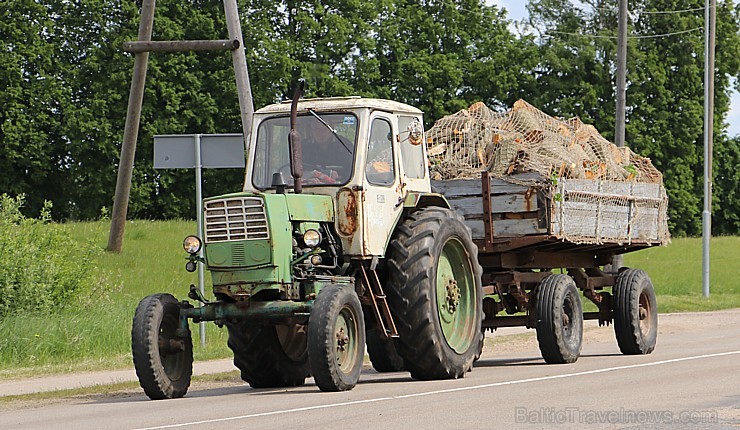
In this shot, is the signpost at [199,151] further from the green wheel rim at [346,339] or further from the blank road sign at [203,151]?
the green wheel rim at [346,339]

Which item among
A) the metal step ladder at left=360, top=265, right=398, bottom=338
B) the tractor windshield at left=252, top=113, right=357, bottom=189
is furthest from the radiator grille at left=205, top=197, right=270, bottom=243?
the metal step ladder at left=360, top=265, right=398, bottom=338

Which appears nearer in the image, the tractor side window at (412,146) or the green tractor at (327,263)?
the green tractor at (327,263)

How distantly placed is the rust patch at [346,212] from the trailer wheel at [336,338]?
916 millimetres

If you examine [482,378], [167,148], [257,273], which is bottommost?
[482,378]

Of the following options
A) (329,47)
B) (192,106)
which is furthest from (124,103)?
(329,47)

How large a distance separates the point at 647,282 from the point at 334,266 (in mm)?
6973

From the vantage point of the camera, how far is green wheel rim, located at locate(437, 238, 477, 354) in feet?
50.0

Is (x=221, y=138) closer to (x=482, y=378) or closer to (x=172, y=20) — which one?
(x=482, y=378)

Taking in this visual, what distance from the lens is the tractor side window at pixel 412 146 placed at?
50.2 ft

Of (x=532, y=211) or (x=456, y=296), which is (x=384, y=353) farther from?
(x=532, y=211)

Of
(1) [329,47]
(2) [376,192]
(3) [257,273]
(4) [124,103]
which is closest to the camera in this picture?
(3) [257,273]

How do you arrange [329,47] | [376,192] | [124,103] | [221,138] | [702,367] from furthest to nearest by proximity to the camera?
[329,47], [124,103], [221,138], [702,367], [376,192]

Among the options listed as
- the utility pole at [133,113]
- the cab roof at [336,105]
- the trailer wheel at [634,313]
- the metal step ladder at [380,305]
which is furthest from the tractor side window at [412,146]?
the utility pole at [133,113]

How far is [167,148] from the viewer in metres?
19.7
